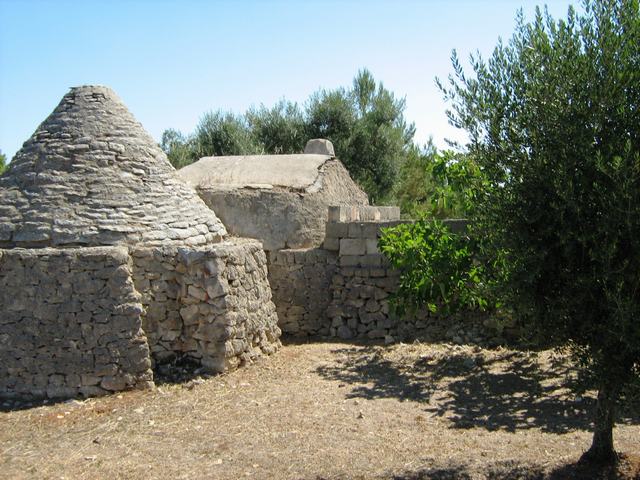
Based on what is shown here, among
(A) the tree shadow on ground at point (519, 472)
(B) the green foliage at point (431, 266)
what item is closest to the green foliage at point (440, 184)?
(B) the green foliage at point (431, 266)

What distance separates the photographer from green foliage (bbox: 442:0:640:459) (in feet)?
14.7

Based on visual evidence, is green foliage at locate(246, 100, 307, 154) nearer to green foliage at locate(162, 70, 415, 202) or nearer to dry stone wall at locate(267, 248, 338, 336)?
green foliage at locate(162, 70, 415, 202)

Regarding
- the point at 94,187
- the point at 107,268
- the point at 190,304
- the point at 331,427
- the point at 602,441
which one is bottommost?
the point at 331,427

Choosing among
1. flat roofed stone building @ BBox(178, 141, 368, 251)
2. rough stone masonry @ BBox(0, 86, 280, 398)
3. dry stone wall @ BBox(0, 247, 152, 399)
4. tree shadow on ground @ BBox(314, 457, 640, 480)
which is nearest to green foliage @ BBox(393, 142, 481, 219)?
flat roofed stone building @ BBox(178, 141, 368, 251)

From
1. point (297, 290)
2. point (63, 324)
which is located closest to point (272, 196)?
point (297, 290)

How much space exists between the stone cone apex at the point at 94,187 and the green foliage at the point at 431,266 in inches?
110

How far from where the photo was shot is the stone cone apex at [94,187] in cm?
785

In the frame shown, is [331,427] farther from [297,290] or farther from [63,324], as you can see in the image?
[297,290]

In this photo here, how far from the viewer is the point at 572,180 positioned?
4.68 m

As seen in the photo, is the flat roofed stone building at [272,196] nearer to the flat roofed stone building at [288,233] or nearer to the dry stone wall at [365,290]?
the flat roofed stone building at [288,233]

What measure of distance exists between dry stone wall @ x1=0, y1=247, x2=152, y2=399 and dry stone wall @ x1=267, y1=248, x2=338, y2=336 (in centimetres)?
368

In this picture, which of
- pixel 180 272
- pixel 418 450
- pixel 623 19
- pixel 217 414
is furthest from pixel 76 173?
pixel 623 19

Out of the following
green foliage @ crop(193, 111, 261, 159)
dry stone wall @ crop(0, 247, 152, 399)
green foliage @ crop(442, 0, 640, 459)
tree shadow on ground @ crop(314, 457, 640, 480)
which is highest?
green foliage @ crop(193, 111, 261, 159)

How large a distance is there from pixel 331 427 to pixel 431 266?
139 inches
